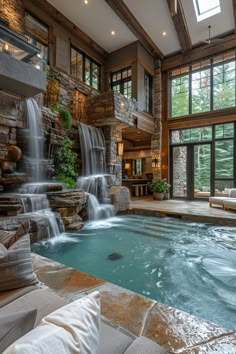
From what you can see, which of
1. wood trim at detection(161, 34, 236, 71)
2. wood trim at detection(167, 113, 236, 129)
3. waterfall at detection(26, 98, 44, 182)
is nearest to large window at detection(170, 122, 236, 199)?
wood trim at detection(167, 113, 236, 129)

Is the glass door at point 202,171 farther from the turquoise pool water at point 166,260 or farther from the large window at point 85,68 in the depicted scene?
the large window at point 85,68

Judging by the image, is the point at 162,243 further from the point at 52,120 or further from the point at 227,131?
the point at 227,131

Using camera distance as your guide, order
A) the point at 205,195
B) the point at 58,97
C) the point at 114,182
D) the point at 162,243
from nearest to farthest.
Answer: the point at 162,243
the point at 58,97
the point at 114,182
the point at 205,195

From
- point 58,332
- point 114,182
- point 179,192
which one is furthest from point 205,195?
point 58,332

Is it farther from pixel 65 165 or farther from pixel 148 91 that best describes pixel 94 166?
pixel 148 91

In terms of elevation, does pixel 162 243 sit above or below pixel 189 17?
below

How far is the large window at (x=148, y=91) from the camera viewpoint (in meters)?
9.20

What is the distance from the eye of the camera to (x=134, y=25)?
7645 mm

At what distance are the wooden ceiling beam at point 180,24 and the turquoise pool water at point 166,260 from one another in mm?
6742

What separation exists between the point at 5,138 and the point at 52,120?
70.3 inches

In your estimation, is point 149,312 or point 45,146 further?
point 45,146

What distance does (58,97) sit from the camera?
23.3ft

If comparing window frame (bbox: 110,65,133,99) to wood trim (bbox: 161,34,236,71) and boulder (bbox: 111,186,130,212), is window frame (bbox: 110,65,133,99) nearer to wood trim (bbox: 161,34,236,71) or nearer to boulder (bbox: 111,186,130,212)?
wood trim (bbox: 161,34,236,71)

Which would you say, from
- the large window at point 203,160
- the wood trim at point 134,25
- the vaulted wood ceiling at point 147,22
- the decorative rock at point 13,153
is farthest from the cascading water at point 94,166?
the wood trim at point 134,25
